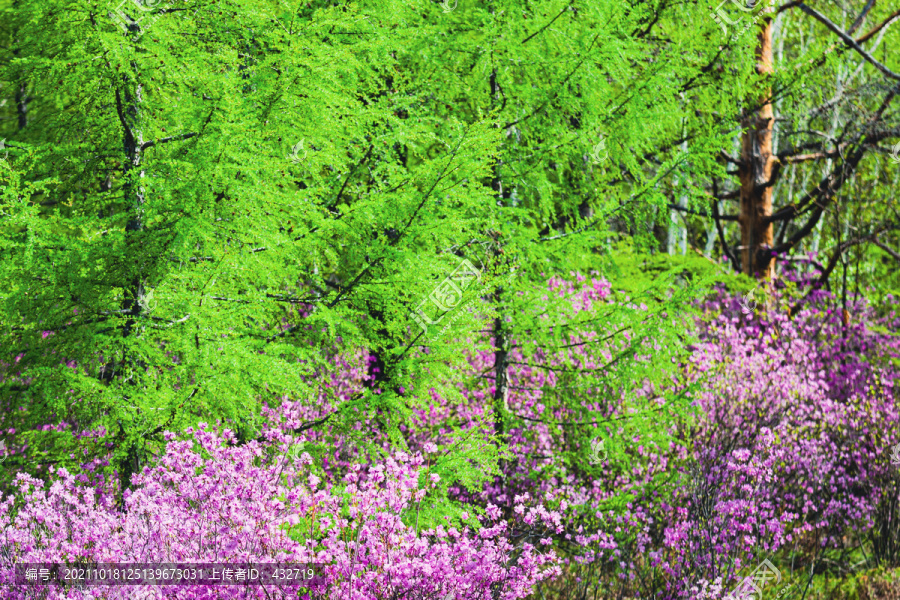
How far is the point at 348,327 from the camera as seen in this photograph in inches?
168

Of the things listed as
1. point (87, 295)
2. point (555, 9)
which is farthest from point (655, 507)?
point (87, 295)

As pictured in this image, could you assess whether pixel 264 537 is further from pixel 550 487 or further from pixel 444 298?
pixel 550 487

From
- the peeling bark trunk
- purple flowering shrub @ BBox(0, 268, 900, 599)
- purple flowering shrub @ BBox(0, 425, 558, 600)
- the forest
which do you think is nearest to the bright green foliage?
the forest

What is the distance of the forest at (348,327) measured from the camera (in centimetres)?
333

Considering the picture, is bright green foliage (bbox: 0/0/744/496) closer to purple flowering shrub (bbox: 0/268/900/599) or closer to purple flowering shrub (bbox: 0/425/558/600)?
purple flowering shrub (bbox: 0/268/900/599)

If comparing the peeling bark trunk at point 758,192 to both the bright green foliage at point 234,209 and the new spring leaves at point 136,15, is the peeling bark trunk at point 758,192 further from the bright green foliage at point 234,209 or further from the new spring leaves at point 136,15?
the new spring leaves at point 136,15

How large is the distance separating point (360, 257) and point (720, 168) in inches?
143

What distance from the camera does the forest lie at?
333cm

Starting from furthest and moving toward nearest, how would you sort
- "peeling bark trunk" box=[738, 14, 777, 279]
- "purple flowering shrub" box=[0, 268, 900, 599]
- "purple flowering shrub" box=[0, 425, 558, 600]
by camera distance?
"peeling bark trunk" box=[738, 14, 777, 279] → "purple flowering shrub" box=[0, 268, 900, 599] → "purple flowering shrub" box=[0, 425, 558, 600]

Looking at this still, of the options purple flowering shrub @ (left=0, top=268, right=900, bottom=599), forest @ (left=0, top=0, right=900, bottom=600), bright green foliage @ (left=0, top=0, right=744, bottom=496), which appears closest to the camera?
purple flowering shrub @ (left=0, top=268, right=900, bottom=599)

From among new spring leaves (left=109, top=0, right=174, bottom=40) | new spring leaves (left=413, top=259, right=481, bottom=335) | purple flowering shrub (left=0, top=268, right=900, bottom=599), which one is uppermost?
new spring leaves (left=109, top=0, right=174, bottom=40)

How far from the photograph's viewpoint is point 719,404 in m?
6.94

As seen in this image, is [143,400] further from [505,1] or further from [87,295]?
[505,1]

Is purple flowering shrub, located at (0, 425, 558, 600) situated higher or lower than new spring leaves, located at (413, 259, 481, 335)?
lower
